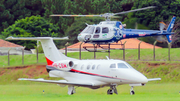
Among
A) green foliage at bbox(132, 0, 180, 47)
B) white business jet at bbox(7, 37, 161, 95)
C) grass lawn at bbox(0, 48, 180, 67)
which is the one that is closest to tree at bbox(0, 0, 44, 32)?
green foliage at bbox(132, 0, 180, 47)

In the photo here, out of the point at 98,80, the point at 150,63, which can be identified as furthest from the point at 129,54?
the point at 98,80

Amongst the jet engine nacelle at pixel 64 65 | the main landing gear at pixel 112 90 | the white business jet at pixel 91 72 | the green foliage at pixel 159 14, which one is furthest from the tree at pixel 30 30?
the main landing gear at pixel 112 90

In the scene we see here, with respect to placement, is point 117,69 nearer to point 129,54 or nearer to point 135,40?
point 129,54

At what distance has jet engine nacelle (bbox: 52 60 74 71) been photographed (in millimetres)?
26578

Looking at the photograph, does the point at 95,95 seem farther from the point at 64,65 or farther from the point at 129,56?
the point at 129,56

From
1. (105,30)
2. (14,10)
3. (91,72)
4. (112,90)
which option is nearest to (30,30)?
(14,10)

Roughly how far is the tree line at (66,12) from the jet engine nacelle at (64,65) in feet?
120

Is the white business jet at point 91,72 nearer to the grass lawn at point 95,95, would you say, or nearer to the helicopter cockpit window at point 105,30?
the grass lawn at point 95,95

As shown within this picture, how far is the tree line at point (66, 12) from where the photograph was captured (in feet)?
215

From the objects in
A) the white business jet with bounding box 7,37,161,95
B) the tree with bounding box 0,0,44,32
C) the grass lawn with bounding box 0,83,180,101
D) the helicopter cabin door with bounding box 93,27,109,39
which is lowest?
the grass lawn with bounding box 0,83,180,101

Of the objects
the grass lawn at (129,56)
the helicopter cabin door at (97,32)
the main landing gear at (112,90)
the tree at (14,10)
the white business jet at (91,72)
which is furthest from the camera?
the tree at (14,10)

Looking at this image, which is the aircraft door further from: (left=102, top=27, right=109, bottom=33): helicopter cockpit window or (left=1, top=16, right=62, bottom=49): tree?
(left=1, top=16, right=62, bottom=49): tree

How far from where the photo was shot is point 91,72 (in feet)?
81.9

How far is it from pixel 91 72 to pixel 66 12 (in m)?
59.9
